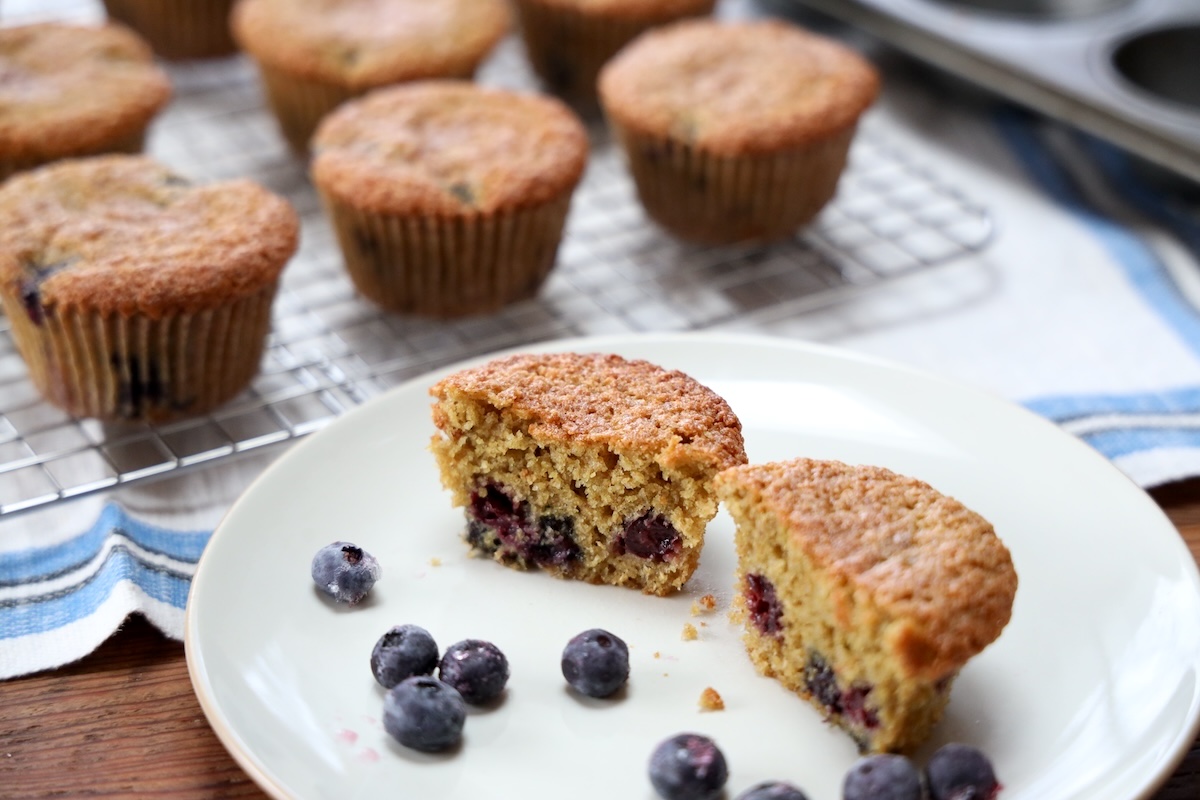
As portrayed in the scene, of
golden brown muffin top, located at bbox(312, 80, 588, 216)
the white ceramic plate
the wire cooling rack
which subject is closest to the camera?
the white ceramic plate

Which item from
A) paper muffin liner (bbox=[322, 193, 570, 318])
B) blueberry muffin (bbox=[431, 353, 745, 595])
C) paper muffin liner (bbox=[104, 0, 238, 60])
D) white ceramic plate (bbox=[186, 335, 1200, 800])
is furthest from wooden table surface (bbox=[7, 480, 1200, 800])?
paper muffin liner (bbox=[104, 0, 238, 60])

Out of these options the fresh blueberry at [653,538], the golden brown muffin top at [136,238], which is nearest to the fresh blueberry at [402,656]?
the fresh blueberry at [653,538]

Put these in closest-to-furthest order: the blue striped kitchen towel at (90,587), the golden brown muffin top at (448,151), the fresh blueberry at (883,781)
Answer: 1. the fresh blueberry at (883,781)
2. the blue striped kitchen towel at (90,587)
3. the golden brown muffin top at (448,151)

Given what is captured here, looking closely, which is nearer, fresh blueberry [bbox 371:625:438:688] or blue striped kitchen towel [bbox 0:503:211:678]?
fresh blueberry [bbox 371:625:438:688]

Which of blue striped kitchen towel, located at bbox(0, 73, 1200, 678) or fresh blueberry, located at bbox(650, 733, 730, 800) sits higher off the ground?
fresh blueberry, located at bbox(650, 733, 730, 800)

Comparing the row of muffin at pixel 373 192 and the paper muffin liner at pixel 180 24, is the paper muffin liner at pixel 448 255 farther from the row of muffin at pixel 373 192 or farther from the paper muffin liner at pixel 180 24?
the paper muffin liner at pixel 180 24

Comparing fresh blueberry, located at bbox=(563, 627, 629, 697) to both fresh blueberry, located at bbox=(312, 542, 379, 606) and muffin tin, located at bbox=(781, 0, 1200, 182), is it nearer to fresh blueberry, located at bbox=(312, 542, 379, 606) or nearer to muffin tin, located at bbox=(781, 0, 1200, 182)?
fresh blueberry, located at bbox=(312, 542, 379, 606)
